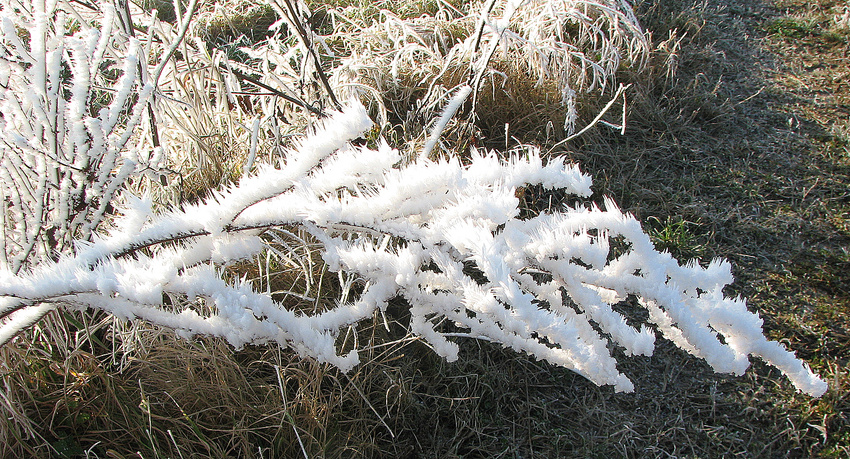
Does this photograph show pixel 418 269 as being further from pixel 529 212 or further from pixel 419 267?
pixel 529 212

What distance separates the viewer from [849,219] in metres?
2.16

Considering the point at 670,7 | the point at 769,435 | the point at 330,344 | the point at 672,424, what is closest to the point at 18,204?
the point at 330,344

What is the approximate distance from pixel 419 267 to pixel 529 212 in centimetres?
132

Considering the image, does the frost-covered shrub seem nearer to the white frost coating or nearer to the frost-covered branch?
the white frost coating

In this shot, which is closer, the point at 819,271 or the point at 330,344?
the point at 330,344

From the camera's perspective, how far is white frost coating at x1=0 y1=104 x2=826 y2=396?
79 cm

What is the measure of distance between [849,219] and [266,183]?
7.46ft

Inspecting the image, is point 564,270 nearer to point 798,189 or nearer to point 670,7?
point 798,189

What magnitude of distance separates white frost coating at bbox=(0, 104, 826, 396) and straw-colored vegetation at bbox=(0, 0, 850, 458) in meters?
0.39

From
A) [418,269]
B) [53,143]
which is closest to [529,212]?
[418,269]

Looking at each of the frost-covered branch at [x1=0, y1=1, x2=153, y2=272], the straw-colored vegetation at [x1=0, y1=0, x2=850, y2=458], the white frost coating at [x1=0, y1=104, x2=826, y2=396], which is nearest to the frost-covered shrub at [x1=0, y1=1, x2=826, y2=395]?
the white frost coating at [x1=0, y1=104, x2=826, y2=396]

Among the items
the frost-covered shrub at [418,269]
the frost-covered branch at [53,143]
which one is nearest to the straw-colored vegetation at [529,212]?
the frost-covered branch at [53,143]

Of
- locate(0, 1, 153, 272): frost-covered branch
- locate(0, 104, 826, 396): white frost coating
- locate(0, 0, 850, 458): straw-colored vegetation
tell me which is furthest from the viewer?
locate(0, 0, 850, 458): straw-colored vegetation

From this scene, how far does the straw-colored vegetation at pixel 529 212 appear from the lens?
146cm
